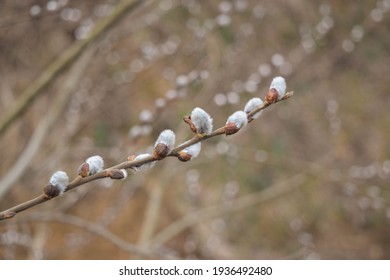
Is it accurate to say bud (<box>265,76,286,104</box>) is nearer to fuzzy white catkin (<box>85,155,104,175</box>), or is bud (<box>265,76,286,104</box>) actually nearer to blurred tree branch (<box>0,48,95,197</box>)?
fuzzy white catkin (<box>85,155,104,175</box>)

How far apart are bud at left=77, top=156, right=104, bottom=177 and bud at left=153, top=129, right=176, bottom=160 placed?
0.10m

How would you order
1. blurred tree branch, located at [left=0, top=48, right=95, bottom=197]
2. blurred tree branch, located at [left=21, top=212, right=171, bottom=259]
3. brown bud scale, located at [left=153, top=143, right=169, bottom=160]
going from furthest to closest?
blurred tree branch, located at [left=0, top=48, right=95, bottom=197], blurred tree branch, located at [left=21, top=212, right=171, bottom=259], brown bud scale, located at [left=153, top=143, right=169, bottom=160]

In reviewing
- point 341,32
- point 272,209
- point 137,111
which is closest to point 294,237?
point 272,209

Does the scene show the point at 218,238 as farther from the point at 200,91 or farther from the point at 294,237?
the point at 200,91

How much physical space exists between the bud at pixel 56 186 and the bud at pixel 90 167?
3 centimetres

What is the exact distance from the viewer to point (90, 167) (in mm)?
660

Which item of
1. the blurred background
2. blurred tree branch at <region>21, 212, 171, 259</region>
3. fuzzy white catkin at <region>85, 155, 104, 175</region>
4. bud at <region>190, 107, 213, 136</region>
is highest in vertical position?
the blurred background

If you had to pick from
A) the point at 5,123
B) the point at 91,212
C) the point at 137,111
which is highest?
the point at 137,111

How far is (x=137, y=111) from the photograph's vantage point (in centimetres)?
343

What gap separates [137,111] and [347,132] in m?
2.03

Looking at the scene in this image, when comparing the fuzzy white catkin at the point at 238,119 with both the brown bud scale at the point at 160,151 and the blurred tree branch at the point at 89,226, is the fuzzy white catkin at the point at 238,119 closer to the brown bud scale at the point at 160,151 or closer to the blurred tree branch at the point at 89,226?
the brown bud scale at the point at 160,151

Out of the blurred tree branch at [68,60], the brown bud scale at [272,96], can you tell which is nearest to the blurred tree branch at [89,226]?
the blurred tree branch at [68,60]

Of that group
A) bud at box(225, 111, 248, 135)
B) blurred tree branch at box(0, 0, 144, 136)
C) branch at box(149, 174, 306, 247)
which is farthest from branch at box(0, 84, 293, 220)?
branch at box(149, 174, 306, 247)

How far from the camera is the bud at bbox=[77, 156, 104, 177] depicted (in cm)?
65
